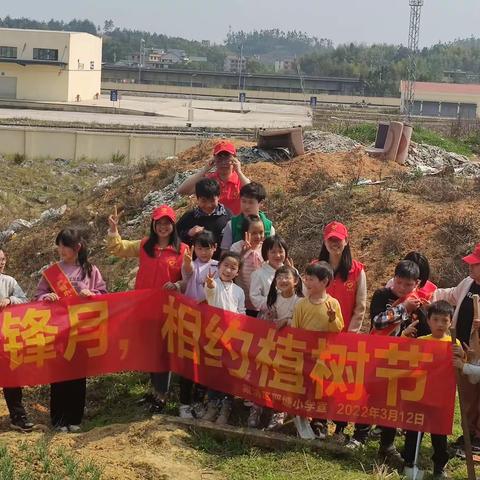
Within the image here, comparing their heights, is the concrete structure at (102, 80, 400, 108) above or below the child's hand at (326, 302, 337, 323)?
above

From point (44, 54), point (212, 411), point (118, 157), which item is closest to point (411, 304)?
point (212, 411)

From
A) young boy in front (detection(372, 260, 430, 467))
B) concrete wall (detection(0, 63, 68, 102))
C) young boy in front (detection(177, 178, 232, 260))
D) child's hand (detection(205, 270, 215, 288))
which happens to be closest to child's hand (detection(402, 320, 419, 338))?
young boy in front (detection(372, 260, 430, 467))

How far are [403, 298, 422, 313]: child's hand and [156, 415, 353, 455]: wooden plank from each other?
1.14 meters

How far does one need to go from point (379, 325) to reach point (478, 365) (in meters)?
0.75

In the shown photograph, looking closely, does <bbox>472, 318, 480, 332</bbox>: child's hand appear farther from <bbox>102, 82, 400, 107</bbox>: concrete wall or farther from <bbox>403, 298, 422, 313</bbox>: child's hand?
<bbox>102, 82, 400, 107</bbox>: concrete wall

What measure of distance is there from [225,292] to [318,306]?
0.84m

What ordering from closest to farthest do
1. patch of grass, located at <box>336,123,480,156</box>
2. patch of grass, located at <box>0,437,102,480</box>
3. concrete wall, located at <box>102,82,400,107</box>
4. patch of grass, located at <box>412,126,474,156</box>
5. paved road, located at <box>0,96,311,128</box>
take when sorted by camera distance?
patch of grass, located at <box>0,437,102,480</box>
patch of grass, located at <box>412,126,474,156</box>
patch of grass, located at <box>336,123,480,156</box>
paved road, located at <box>0,96,311,128</box>
concrete wall, located at <box>102,82,400,107</box>

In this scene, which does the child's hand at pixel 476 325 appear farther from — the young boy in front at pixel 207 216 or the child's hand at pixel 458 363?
the young boy in front at pixel 207 216

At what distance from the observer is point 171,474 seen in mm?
6090

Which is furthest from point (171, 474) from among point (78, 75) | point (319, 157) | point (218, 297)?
point (78, 75)

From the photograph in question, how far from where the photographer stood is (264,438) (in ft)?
21.7

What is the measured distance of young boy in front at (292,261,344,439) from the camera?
20.5ft

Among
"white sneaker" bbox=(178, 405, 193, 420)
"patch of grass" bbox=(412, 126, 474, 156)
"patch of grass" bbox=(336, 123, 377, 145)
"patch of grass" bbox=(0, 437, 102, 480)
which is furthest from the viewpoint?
"patch of grass" bbox=(336, 123, 377, 145)

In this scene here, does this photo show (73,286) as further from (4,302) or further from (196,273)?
(196,273)
